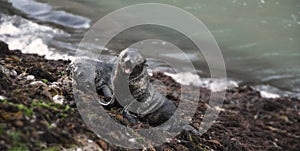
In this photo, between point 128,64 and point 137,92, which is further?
point 137,92

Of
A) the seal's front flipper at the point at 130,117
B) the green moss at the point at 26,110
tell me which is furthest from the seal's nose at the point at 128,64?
the green moss at the point at 26,110

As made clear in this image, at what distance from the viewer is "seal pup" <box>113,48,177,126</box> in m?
3.71

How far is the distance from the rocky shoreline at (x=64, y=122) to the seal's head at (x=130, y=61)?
2.13 ft

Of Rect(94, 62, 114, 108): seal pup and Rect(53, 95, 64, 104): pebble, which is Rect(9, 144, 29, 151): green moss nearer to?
Rect(53, 95, 64, 104): pebble

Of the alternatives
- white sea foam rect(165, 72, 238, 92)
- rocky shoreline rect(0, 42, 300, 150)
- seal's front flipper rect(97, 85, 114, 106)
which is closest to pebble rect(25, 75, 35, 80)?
rocky shoreline rect(0, 42, 300, 150)

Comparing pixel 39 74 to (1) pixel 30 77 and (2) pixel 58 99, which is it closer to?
(1) pixel 30 77

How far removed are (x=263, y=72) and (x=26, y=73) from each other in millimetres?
7668

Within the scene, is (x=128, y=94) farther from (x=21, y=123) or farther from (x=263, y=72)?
(x=263, y=72)

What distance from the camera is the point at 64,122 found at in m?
3.13

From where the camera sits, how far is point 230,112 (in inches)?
299

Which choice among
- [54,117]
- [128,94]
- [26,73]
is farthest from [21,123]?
[26,73]

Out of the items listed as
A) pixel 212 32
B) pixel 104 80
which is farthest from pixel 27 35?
pixel 104 80

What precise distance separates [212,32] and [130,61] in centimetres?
973

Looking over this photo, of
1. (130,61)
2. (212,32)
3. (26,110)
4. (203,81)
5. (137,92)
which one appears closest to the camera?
(26,110)
